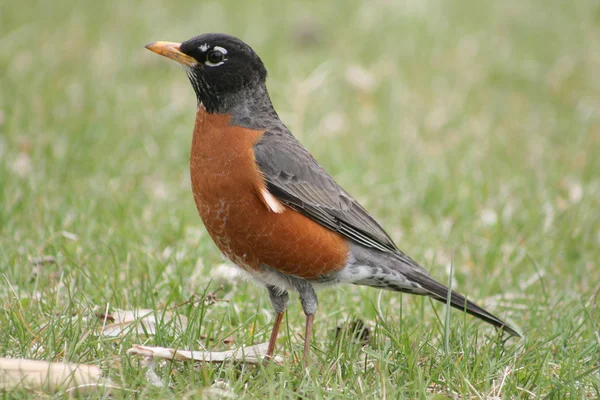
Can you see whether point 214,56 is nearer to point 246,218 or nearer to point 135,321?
point 246,218

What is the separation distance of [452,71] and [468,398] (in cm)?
593

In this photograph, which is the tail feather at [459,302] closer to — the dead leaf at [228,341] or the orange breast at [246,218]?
the orange breast at [246,218]

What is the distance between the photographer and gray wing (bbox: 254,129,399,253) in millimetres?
3602

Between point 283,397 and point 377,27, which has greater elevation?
point 377,27

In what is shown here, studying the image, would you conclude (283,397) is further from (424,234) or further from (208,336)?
(424,234)

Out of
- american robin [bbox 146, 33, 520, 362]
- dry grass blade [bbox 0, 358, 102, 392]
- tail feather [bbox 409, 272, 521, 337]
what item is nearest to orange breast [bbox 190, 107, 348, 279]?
american robin [bbox 146, 33, 520, 362]

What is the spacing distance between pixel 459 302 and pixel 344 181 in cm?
241

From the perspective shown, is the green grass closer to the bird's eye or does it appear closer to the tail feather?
the tail feather

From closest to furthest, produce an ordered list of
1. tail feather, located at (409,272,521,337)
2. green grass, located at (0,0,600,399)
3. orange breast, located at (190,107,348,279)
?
1. green grass, located at (0,0,600,399)
2. orange breast, located at (190,107,348,279)
3. tail feather, located at (409,272,521,337)

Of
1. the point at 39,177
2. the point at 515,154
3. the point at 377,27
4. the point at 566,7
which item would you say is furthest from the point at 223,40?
the point at 566,7

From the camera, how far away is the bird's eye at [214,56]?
3.76m

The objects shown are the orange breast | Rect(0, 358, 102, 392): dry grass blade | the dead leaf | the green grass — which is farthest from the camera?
the dead leaf

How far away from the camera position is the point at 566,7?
10.8 meters

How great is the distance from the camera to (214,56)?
376 centimetres
